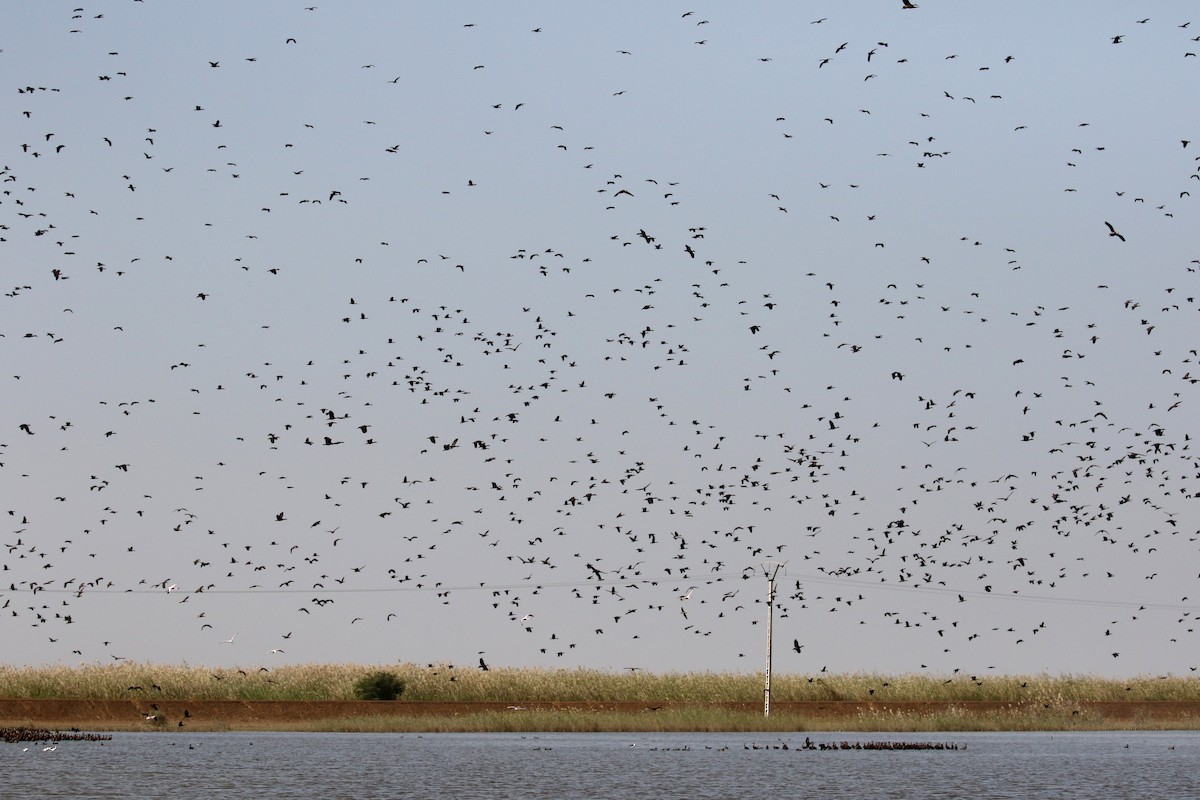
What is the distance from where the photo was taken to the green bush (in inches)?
3268

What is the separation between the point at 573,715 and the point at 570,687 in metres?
9.70

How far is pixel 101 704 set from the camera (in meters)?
81.1

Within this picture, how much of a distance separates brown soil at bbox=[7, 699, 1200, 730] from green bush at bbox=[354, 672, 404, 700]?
4.18ft

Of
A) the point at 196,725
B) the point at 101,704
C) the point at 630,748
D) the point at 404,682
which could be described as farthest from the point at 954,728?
the point at 101,704

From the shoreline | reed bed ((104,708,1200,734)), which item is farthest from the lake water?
the shoreline

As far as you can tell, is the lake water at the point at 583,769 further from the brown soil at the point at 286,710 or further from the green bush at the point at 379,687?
the green bush at the point at 379,687

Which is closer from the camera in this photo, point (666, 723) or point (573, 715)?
A: point (666, 723)

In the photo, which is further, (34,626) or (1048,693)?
(1048,693)

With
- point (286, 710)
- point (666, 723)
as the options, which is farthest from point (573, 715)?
point (286, 710)

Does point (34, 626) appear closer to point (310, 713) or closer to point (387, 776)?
point (387, 776)

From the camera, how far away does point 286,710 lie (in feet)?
265

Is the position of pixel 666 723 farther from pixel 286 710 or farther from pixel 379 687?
pixel 286 710

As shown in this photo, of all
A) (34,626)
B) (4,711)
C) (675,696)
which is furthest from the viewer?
(675,696)

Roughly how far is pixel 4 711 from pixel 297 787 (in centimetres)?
A: 3919
